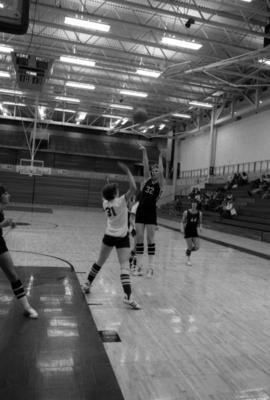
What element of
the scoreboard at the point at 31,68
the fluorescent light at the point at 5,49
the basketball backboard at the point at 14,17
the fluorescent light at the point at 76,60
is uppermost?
the fluorescent light at the point at 5,49

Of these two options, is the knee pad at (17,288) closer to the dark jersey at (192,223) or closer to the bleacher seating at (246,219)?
the dark jersey at (192,223)

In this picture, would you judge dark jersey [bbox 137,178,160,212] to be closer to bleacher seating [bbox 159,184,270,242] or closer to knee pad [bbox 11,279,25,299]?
knee pad [bbox 11,279,25,299]

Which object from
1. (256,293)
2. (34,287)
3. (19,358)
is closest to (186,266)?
(256,293)

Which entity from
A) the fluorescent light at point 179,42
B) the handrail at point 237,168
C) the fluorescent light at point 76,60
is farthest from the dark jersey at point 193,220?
the handrail at point 237,168

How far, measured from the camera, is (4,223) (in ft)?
12.9

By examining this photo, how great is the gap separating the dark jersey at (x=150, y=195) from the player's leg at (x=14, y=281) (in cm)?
267

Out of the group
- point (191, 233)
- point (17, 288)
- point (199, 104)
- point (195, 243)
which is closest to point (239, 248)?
point (195, 243)

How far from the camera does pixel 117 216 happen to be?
4.66m

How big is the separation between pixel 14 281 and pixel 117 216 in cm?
143

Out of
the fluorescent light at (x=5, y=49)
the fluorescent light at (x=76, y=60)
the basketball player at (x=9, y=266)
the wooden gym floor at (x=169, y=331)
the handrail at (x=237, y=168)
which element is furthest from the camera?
the handrail at (x=237, y=168)

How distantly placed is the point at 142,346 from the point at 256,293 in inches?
121

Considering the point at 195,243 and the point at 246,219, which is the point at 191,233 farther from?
the point at 246,219

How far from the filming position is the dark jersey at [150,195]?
20.2 ft

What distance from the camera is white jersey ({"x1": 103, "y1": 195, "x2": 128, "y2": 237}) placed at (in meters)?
4.64
